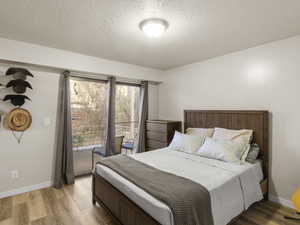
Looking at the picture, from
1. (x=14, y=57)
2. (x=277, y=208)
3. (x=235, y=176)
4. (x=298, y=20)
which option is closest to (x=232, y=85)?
(x=298, y=20)

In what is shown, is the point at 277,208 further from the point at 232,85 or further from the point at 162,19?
the point at 162,19

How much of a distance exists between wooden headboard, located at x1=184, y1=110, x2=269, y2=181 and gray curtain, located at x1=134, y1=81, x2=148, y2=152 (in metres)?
1.12

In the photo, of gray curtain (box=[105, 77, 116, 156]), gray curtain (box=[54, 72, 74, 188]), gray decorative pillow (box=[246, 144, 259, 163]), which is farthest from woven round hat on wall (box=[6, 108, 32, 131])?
gray decorative pillow (box=[246, 144, 259, 163])

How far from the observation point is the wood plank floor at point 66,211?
204 cm

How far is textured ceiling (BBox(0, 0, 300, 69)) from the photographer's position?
1.66 metres

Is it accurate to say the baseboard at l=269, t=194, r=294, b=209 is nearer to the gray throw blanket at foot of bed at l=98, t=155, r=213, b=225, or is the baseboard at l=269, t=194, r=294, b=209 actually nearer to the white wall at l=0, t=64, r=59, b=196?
the gray throw blanket at foot of bed at l=98, t=155, r=213, b=225

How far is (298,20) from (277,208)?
2447 millimetres

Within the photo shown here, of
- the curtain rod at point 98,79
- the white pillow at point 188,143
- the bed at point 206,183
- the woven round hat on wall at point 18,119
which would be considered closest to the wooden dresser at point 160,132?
the white pillow at point 188,143

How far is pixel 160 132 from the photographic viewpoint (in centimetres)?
375

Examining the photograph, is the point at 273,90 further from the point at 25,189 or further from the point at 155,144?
the point at 25,189

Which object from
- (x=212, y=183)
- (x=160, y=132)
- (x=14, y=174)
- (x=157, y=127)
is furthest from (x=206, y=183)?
(x=14, y=174)

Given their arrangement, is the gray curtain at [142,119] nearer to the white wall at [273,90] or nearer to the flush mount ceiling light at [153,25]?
the white wall at [273,90]

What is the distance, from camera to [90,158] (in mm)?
3727

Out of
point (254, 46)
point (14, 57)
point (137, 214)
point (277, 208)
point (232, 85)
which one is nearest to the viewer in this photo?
point (137, 214)
